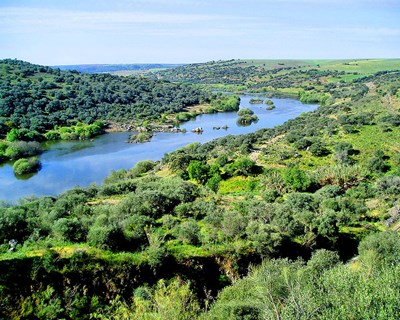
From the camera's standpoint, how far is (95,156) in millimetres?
71688

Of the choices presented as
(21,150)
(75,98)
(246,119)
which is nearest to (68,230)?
(21,150)

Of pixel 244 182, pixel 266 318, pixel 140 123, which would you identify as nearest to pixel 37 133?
pixel 140 123

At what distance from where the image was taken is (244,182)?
1668 inches

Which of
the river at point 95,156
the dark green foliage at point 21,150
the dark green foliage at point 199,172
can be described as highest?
the dark green foliage at point 199,172

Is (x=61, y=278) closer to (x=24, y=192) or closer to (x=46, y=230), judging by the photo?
(x=46, y=230)

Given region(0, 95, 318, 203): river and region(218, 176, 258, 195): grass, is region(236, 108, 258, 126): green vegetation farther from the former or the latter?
region(218, 176, 258, 195): grass

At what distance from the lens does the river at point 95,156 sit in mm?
54081

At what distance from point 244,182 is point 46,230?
85.1 feet

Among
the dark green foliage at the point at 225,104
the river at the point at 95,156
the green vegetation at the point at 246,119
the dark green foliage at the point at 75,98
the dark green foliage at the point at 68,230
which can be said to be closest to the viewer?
the dark green foliage at the point at 68,230

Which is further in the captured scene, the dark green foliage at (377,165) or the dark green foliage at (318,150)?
the dark green foliage at (318,150)

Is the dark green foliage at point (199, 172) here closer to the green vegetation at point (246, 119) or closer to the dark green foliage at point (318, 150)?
the dark green foliage at point (318, 150)

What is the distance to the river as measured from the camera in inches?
2129

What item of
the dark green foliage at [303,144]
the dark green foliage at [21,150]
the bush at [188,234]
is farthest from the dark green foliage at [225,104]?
the bush at [188,234]

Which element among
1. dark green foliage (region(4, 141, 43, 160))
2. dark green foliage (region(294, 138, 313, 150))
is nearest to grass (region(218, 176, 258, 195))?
dark green foliage (region(294, 138, 313, 150))
